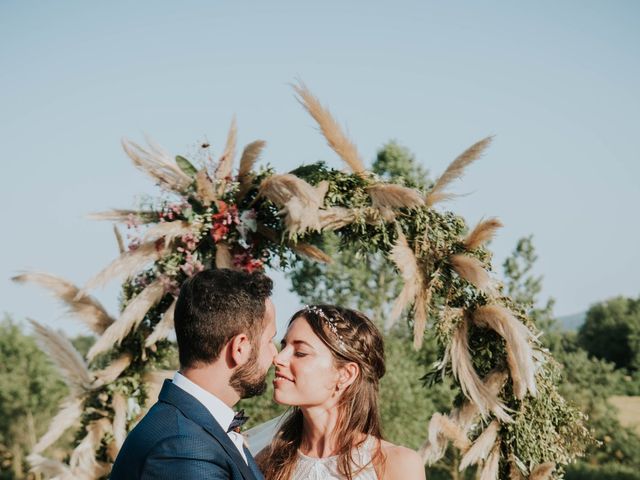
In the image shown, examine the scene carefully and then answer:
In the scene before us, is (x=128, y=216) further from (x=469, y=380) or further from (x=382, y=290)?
(x=382, y=290)

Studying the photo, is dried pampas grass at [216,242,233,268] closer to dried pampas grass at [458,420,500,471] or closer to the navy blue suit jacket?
dried pampas grass at [458,420,500,471]

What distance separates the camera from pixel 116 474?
8.84 feet

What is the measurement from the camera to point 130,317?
19.3 ft

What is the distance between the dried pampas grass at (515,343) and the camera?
5.12 metres

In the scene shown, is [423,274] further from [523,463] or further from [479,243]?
[523,463]

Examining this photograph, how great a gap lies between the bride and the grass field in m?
14.4

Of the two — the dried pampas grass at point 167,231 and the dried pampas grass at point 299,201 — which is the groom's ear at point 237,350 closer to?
the dried pampas grass at point 299,201

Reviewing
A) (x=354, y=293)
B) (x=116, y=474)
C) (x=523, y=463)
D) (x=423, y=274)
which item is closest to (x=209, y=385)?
(x=116, y=474)

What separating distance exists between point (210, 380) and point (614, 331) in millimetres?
25702

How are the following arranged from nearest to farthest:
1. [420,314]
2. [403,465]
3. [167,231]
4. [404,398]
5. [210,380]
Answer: [210,380] → [403,465] → [420,314] → [167,231] → [404,398]

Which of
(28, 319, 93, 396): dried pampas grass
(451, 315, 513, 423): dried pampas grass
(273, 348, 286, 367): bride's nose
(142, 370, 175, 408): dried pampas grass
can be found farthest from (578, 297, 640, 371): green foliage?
(273, 348, 286, 367): bride's nose

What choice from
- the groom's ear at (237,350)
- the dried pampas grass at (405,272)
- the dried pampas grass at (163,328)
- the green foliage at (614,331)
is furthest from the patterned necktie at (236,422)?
the green foliage at (614,331)

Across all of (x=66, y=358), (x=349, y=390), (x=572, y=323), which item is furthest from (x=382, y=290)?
(x=572, y=323)

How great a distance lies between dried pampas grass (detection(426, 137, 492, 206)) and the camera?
540 centimetres
